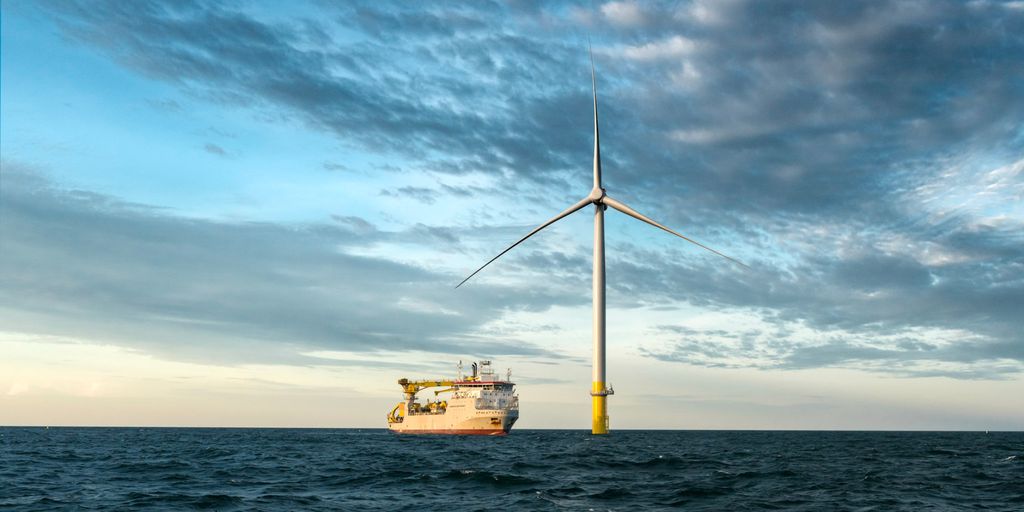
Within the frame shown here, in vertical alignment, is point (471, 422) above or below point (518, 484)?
above

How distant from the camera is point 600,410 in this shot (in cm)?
10881

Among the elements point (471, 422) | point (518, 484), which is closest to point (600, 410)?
point (471, 422)

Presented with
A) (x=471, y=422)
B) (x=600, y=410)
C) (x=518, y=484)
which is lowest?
(x=518, y=484)

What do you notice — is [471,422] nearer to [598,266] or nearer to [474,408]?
[474,408]

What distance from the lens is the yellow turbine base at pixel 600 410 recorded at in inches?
4210

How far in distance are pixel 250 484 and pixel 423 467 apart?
16.0 metres

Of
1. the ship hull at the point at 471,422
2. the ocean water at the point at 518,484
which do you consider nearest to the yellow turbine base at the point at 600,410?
the ocean water at the point at 518,484

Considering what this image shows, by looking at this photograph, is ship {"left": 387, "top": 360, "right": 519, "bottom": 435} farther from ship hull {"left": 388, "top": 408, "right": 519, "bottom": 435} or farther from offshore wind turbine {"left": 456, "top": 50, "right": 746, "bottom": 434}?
offshore wind turbine {"left": 456, "top": 50, "right": 746, "bottom": 434}

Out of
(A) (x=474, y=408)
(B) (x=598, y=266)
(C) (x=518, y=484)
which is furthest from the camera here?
(A) (x=474, y=408)

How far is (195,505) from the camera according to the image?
40.5 meters

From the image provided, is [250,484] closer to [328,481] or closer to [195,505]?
[328,481]

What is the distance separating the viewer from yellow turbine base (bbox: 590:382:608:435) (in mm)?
106938

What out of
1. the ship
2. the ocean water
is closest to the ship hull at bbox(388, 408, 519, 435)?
the ship

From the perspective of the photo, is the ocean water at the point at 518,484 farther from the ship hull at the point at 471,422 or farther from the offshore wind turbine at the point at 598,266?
the ship hull at the point at 471,422
